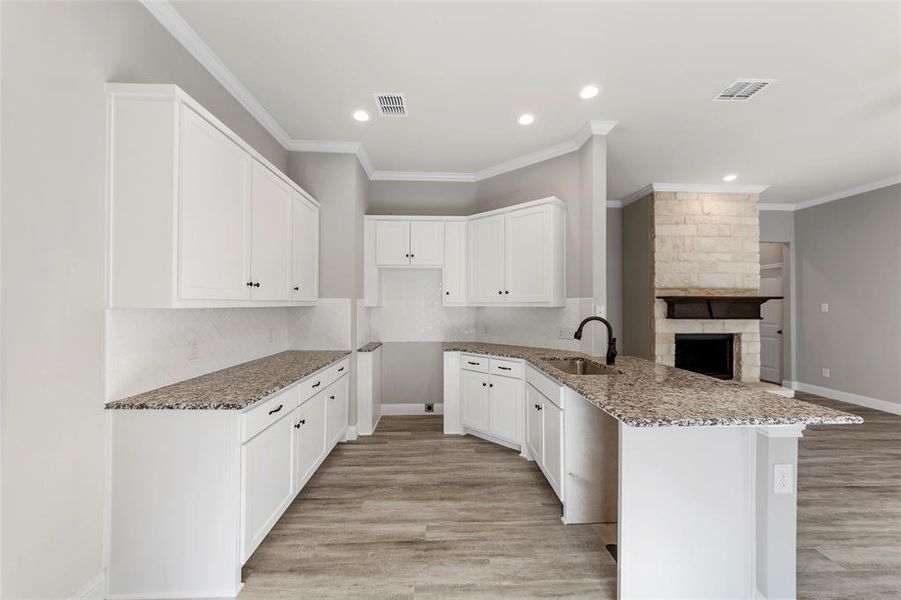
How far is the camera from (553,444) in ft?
8.30

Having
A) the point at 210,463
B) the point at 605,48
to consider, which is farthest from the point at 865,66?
the point at 210,463

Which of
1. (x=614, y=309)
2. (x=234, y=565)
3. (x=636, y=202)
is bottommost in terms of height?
(x=234, y=565)

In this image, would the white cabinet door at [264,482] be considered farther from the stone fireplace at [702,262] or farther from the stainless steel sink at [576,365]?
the stone fireplace at [702,262]

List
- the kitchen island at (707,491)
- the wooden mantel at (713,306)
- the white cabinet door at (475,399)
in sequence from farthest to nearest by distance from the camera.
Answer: the wooden mantel at (713,306) → the white cabinet door at (475,399) → the kitchen island at (707,491)

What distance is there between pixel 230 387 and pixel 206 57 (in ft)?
6.89

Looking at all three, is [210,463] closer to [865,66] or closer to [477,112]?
[477,112]

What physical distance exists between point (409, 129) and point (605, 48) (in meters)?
1.72

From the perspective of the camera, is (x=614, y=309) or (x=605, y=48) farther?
(x=614, y=309)

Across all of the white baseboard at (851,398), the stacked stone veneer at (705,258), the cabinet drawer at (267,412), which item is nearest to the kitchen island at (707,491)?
the cabinet drawer at (267,412)

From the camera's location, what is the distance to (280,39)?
223 cm

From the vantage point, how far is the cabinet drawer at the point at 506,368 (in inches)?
132

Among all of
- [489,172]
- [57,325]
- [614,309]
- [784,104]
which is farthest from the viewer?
[614,309]

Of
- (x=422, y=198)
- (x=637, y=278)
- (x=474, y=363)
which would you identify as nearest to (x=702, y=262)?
(x=637, y=278)

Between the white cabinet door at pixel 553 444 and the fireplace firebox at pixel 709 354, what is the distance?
11.5ft
